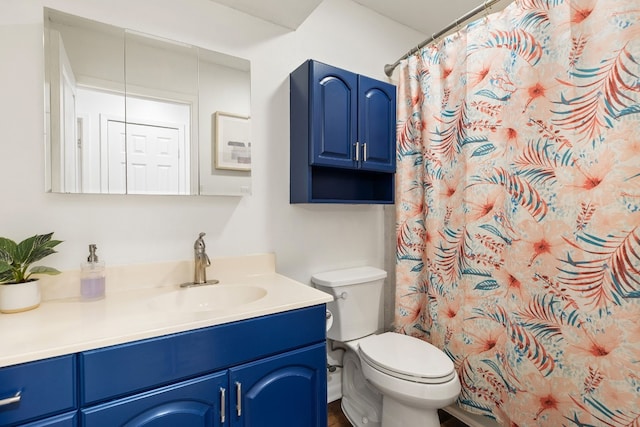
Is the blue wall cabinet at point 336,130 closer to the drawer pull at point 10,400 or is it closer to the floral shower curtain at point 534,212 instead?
the floral shower curtain at point 534,212

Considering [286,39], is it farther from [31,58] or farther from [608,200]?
[608,200]

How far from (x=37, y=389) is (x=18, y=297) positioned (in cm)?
39

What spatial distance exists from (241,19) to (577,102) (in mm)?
1481

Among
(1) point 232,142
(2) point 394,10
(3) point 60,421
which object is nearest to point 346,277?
(1) point 232,142

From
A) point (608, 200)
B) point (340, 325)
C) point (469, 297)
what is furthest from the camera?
point (340, 325)

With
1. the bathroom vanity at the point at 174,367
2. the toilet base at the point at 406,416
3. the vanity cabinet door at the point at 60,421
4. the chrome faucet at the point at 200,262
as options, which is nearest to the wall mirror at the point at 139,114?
the chrome faucet at the point at 200,262

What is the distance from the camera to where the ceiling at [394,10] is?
1.41m

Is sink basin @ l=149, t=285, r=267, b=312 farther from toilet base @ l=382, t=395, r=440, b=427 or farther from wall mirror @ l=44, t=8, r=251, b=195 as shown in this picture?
toilet base @ l=382, t=395, r=440, b=427

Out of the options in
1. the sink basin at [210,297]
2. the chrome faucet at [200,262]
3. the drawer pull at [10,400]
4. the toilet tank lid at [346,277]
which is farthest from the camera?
the toilet tank lid at [346,277]

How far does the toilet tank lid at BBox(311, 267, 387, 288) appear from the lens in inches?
62.7

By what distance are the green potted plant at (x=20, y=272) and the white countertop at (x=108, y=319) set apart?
34 mm

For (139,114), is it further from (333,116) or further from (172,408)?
(172,408)

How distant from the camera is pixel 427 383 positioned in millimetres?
1229

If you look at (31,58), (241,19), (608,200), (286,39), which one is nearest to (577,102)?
(608,200)
